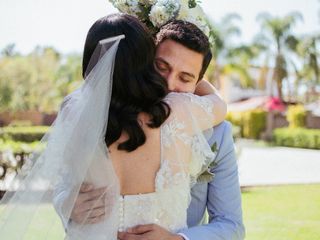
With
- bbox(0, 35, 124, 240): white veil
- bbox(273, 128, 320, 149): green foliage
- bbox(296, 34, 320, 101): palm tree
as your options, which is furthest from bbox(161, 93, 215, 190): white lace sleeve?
bbox(296, 34, 320, 101): palm tree

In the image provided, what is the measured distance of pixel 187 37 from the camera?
7.07ft

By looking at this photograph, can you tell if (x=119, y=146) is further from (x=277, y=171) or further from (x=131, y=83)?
(x=277, y=171)

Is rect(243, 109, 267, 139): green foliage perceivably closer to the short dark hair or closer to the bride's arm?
the bride's arm

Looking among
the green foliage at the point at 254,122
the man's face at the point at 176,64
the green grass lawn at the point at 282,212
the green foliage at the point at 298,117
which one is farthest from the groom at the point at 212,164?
the green foliage at the point at 254,122

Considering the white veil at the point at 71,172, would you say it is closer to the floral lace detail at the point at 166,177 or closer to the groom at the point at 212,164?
the floral lace detail at the point at 166,177

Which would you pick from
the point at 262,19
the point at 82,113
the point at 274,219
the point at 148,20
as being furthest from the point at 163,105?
the point at 262,19

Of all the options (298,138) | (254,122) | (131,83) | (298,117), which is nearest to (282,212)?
(131,83)

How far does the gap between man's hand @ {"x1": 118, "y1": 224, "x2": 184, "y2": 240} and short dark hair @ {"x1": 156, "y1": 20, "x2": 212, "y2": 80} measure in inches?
28.7

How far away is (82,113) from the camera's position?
192 cm

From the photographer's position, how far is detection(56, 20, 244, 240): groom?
212cm

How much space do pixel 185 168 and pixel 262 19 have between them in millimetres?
46776

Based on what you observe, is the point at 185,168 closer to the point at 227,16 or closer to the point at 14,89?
the point at 227,16

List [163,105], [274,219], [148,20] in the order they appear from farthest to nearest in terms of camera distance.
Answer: [274,219] → [148,20] → [163,105]

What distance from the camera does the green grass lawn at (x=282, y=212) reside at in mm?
7699
